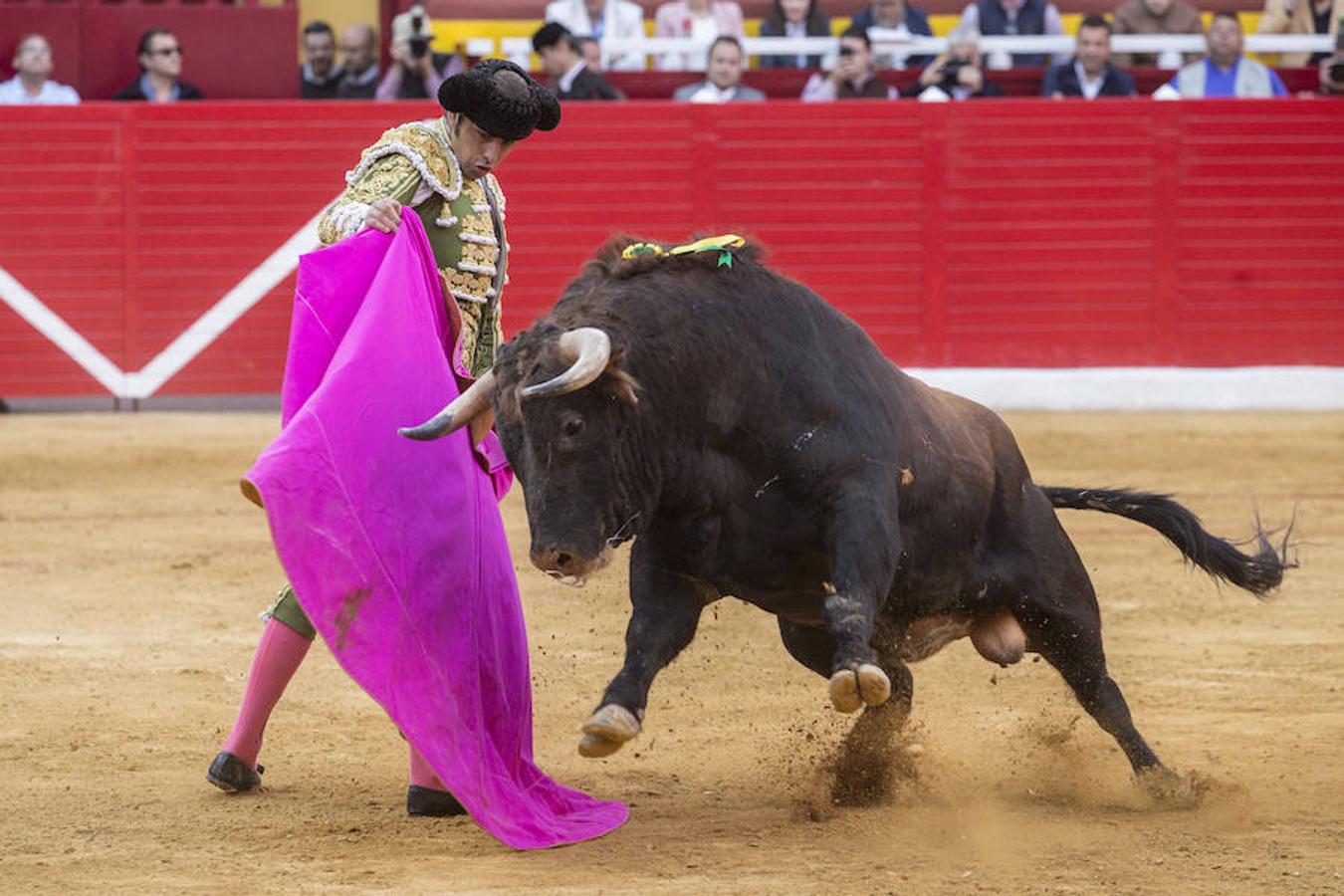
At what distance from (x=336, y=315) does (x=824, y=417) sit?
3.01ft

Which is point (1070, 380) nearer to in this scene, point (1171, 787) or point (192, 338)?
point (192, 338)

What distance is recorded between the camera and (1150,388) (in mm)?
10102

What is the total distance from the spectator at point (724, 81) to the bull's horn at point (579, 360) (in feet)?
22.4

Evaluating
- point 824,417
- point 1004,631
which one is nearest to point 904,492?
point 824,417

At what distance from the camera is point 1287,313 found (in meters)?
10.2

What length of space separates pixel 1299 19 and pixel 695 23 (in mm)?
3133

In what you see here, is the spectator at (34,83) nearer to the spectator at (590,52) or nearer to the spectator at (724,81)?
the spectator at (590,52)

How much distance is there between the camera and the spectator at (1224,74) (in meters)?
10.3

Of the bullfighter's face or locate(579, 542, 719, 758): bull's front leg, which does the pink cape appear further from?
locate(579, 542, 719, 758): bull's front leg

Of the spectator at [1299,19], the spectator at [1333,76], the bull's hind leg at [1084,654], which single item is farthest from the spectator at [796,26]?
the bull's hind leg at [1084,654]

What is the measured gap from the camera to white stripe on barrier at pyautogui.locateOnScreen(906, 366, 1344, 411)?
1008 cm

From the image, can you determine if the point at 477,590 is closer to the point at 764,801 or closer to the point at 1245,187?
the point at 764,801

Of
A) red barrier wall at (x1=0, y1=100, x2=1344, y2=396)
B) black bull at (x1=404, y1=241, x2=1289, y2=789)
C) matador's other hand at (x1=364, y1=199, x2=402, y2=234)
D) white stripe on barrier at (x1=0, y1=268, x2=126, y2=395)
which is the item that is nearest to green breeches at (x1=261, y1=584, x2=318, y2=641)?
black bull at (x1=404, y1=241, x2=1289, y2=789)

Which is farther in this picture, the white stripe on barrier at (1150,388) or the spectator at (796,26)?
the spectator at (796,26)
